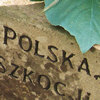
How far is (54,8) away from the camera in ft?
3.60

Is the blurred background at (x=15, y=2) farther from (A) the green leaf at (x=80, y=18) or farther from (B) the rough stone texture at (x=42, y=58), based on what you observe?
(A) the green leaf at (x=80, y=18)

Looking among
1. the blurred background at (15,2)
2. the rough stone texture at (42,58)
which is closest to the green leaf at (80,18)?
the rough stone texture at (42,58)

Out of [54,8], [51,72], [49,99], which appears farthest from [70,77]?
[54,8]

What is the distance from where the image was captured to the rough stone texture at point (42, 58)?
1.15 metres

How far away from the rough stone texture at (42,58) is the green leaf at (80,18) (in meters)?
0.06

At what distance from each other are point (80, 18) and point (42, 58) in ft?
0.84

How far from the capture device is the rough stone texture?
1147 millimetres

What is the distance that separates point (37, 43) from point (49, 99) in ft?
0.95

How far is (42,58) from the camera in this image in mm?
1240

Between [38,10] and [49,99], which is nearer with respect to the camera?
[38,10]

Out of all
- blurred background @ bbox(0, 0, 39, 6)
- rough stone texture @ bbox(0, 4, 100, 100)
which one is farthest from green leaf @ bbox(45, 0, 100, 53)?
blurred background @ bbox(0, 0, 39, 6)

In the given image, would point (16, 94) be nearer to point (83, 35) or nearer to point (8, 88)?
point (8, 88)

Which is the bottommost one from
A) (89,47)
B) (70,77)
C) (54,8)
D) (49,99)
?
(49,99)

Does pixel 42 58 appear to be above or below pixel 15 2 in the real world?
below
